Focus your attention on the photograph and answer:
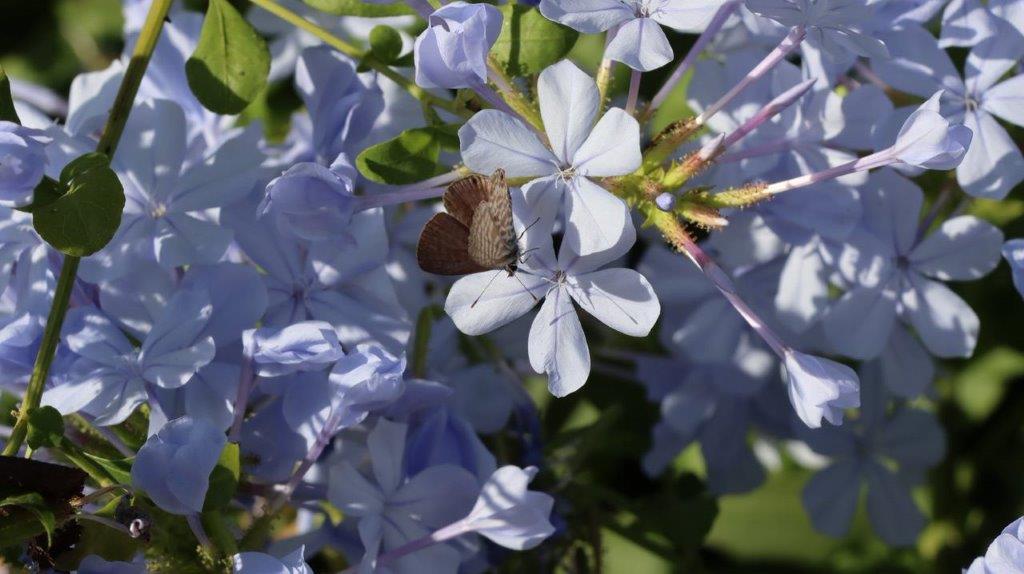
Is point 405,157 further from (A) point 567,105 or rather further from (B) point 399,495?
(B) point 399,495

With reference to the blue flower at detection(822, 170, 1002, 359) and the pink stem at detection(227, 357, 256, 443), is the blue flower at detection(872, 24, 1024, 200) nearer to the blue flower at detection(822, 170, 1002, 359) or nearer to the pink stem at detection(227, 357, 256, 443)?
the blue flower at detection(822, 170, 1002, 359)

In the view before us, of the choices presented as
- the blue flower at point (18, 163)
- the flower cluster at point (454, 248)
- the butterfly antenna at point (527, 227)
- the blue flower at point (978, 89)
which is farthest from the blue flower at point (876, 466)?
the blue flower at point (18, 163)

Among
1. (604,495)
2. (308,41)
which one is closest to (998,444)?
(604,495)

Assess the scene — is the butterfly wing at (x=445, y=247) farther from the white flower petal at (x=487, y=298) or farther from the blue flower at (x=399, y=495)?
the blue flower at (x=399, y=495)

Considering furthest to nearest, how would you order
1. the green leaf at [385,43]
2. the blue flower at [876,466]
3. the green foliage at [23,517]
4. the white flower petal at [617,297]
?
the blue flower at [876,466] → the green leaf at [385,43] → the white flower petal at [617,297] → the green foliage at [23,517]

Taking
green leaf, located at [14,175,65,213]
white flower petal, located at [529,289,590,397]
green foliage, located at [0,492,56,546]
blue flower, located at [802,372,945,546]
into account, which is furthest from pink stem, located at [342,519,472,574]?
blue flower, located at [802,372,945,546]

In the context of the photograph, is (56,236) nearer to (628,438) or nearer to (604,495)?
(604,495)

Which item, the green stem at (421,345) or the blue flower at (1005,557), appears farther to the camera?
the green stem at (421,345)
